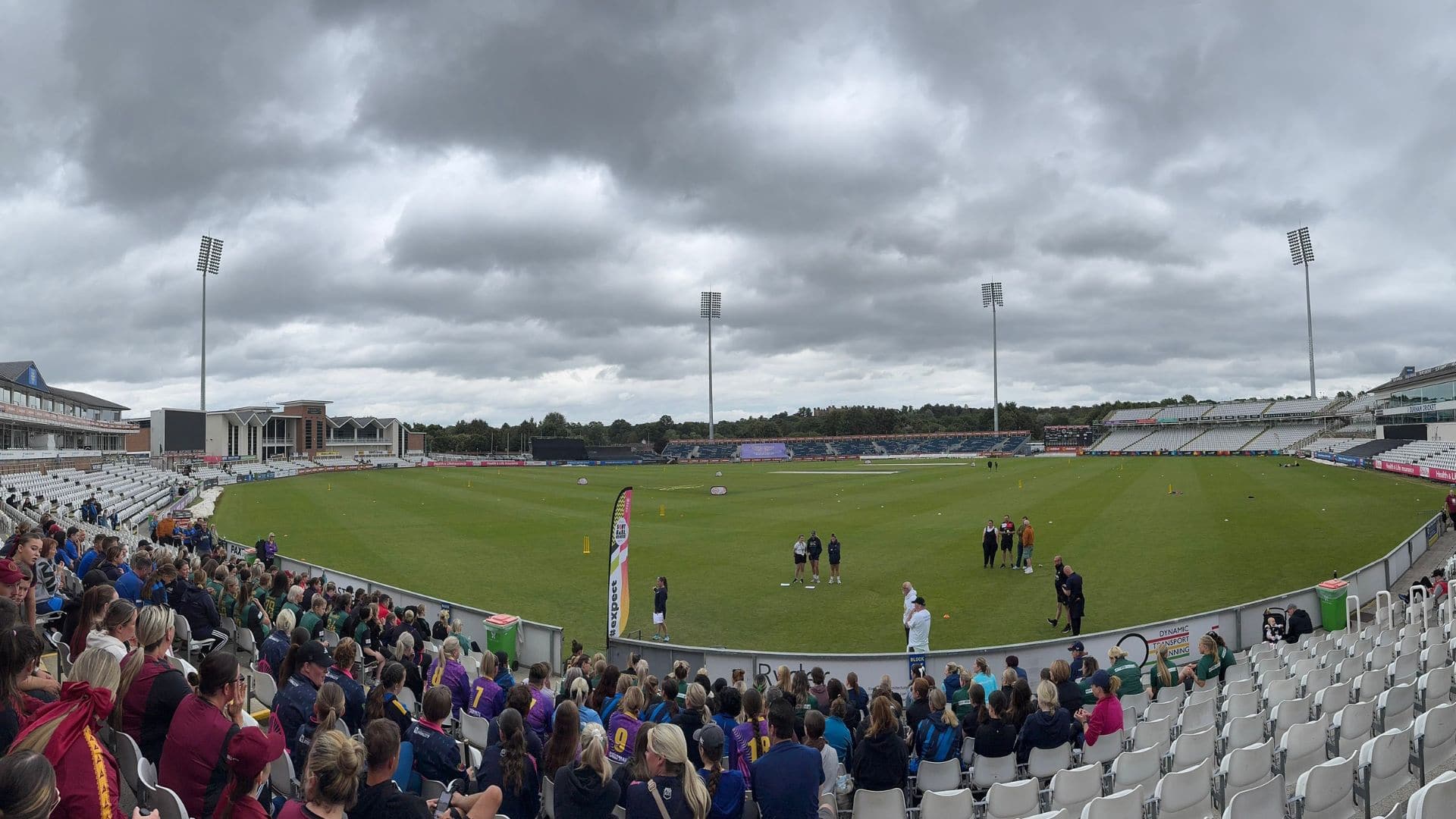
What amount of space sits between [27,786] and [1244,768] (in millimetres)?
7793

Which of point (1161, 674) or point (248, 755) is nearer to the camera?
point (248, 755)

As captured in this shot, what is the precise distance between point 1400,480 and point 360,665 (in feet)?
193

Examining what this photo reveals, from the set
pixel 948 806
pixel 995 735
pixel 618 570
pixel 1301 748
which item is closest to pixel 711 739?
pixel 948 806

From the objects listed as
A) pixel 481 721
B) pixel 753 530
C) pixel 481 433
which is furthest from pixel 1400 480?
pixel 481 433

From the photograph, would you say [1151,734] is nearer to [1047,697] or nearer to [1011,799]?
[1047,697]

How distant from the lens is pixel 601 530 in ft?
108

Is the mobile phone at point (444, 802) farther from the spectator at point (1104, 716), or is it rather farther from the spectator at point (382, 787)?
the spectator at point (1104, 716)

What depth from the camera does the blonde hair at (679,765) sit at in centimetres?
447

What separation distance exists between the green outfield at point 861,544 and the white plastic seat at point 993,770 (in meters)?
7.99

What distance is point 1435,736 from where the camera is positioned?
6387mm

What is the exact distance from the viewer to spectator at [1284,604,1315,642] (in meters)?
12.9

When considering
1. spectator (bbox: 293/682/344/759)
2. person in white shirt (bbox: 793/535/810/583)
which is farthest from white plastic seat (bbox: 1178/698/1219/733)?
person in white shirt (bbox: 793/535/810/583)

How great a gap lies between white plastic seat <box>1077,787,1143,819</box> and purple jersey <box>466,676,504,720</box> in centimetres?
521

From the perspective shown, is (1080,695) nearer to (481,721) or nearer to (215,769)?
(481,721)
